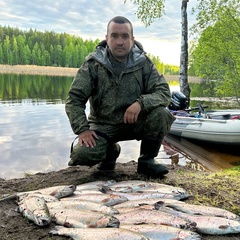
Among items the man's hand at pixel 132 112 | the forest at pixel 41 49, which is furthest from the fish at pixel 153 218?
the forest at pixel 41 49

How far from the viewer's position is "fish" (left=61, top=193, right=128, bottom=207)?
3.05m

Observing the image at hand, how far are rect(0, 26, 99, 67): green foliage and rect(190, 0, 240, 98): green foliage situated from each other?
90599mm

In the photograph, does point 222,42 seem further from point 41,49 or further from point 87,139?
point 41,49

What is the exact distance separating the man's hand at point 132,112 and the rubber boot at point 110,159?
0.68 meters

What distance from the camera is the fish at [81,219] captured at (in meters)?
2.46

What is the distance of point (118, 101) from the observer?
3953 mm

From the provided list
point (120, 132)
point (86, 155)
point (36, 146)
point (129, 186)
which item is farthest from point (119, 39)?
point (36, 146)

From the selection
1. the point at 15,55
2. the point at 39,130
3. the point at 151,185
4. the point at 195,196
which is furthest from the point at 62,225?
the point at 15,55

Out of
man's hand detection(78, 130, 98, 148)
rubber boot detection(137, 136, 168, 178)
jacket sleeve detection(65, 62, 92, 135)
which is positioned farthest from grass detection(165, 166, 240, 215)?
jacket sleeve detection(65, 62, 92, 135)

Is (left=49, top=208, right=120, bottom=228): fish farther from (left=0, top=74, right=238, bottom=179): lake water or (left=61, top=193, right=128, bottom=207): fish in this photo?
(left=0, top=74, right=238, bottom=179): lake water

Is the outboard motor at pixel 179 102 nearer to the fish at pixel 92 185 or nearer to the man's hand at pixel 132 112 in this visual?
the man's hand at pixel 132 112

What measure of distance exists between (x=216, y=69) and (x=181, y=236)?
41.6 ft

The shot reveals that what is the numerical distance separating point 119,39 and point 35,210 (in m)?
2.14

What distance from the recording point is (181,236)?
232cm
